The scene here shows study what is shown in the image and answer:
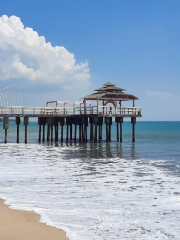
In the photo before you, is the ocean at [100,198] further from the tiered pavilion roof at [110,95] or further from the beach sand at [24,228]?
the tiered pavilion roof at [110,95]

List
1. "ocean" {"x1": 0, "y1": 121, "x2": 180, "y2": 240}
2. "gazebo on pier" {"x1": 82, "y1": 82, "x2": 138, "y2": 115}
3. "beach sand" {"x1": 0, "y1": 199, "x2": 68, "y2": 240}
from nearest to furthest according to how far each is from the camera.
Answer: "beach sand" {"x1": 0, "y1": 199, "x2": 68, "y2": 240} < "ocean" {"x1": 0, "y1": 121, "x2": 180, "y2": 240} < "gazebo on pier" {"x1": 82, "y1": 82, "x2": 138, "y2": 115}

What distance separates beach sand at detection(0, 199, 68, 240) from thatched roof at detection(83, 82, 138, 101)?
977 inches

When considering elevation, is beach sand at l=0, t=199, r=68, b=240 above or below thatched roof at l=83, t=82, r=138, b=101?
below

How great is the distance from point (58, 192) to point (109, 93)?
22.7 meters

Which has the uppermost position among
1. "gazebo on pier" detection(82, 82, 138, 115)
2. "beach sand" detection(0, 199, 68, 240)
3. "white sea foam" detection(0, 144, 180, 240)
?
"gazebo on pier" detection(82, 82, 138, 115)

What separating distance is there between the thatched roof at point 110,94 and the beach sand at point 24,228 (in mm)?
24806

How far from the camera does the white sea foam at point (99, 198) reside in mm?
7871

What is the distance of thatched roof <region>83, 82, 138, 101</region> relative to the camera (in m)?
33.6

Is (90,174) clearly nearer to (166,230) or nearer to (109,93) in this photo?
(166,230)

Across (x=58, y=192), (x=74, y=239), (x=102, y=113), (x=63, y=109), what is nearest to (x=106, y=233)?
(x=74, y=239)

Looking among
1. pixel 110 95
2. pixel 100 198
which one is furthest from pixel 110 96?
pixel 100 198

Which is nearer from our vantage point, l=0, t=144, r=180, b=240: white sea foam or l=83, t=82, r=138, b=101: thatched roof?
l=0, t=144, r=180, b=240: white sea foam

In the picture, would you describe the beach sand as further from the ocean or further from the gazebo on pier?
the gazebo on pier

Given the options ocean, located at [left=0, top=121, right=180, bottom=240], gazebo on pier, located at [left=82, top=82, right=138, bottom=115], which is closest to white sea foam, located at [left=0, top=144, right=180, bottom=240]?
ocean, located at [left=0, top=121, right=180, bottom=240]
